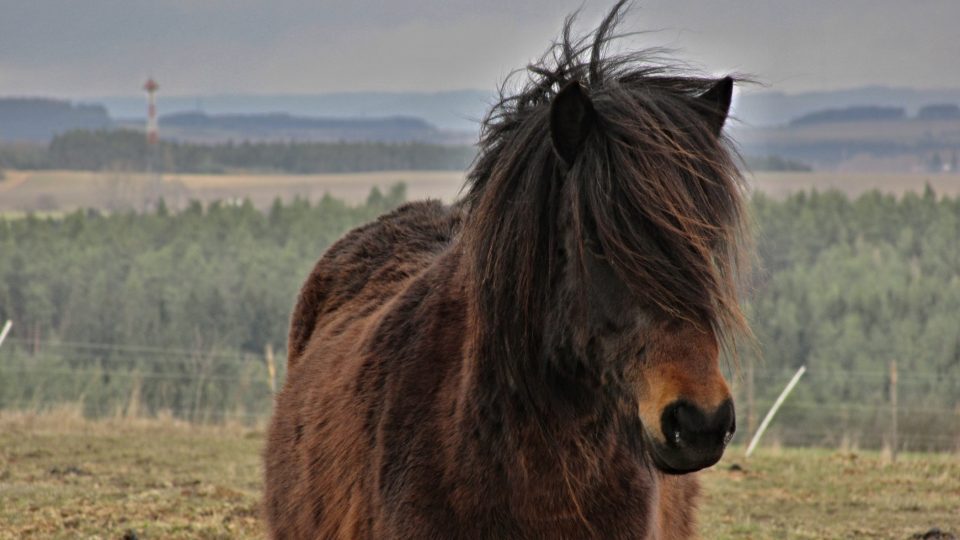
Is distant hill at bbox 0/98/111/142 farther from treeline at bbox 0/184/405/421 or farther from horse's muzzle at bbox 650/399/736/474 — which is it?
horse's muzzle at bbox 650/399/736/474

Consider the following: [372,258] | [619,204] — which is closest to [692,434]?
[619,204]

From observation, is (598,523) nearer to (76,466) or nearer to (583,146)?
(583,146)

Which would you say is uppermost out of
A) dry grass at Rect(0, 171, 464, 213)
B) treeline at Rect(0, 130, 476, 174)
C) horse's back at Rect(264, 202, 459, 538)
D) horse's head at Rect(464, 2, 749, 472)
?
horse's head at Rect(464, 2, 749, 472)

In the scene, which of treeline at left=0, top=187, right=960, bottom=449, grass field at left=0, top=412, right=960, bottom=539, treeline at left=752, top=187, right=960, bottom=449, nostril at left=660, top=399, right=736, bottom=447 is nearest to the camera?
nostril at left=660, top=399, right=736, bottom=447

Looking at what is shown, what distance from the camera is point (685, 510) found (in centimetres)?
423

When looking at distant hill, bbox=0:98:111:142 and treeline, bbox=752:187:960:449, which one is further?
distant hill, bbox=0:98:111:142

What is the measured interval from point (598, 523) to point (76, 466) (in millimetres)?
8076

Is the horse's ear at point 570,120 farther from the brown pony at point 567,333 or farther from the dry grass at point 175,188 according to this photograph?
the dry grass at point 175,188

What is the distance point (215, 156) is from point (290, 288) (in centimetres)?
5893

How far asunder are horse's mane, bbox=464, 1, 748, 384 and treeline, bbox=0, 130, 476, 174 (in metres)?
97.4

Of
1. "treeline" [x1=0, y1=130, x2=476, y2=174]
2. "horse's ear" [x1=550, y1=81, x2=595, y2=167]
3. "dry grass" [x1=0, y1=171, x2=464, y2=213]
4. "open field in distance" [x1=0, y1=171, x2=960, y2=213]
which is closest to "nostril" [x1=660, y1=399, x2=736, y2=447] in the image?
"horse's ear" [x1=550, y1=81, x2=595, y2=167]

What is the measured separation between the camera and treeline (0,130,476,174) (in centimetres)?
10544

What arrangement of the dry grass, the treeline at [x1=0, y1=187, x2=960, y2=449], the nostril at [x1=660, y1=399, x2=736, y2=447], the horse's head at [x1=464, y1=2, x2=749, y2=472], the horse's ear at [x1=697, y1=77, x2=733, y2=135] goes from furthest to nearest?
the dry grass
the treeline at [x1=0, y1=187, x2=960, y2=449]
the horse's ear at [x1=697, y1=77, x2=733, y2=135]
the horse's head at [x1=464, y1=2, x2=749, y2=472]
the nostril at [x1=660, y1=399, x2=736, y2=447]

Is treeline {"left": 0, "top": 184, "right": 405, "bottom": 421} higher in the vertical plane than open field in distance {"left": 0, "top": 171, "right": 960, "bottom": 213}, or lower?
lower
